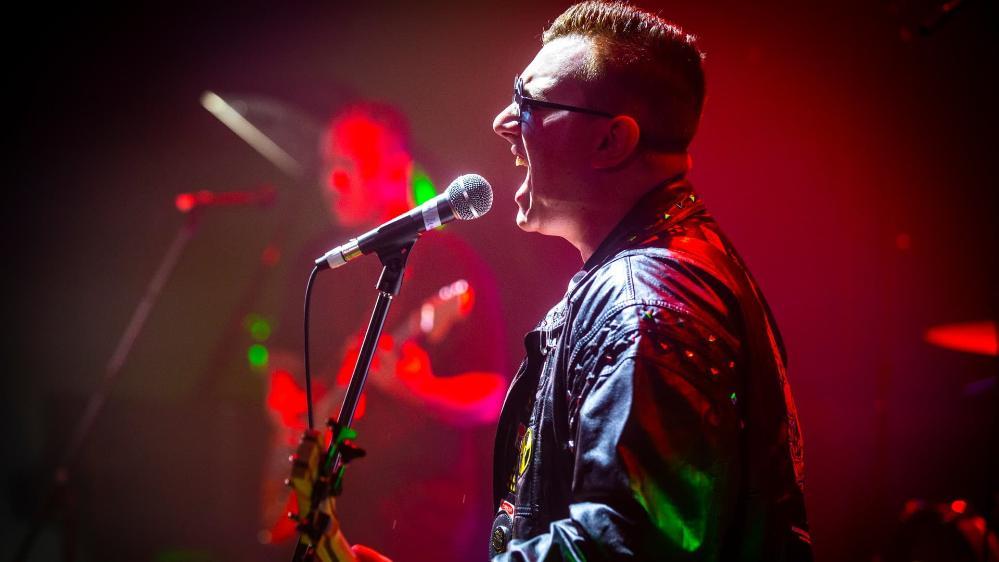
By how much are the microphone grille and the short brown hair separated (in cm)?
37

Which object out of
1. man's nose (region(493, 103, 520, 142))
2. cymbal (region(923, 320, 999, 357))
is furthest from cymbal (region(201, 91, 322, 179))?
cymbal (region(923, 320, 999, 357))

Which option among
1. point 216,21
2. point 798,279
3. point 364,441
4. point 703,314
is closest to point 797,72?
point 798,279

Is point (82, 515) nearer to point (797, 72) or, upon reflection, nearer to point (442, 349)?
point (442, 349)

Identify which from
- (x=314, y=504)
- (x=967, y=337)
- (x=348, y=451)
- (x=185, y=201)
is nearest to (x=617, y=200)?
(x=348, y=451)

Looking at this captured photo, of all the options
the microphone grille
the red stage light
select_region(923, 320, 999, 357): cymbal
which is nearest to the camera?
the microphone grille

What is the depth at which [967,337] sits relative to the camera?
3.24m

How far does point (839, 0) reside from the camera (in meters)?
3.23

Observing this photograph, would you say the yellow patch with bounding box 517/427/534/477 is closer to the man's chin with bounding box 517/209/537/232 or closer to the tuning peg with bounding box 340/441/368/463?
the tuning peg with bounding box 340/441/368/463

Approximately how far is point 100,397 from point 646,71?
3923 millimetres

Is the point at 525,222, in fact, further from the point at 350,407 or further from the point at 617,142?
the point at 350,407

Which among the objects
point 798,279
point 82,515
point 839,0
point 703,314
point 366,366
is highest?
point 839,0

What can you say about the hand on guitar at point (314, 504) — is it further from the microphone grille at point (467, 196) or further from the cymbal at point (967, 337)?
the cymbal at point (967, 337)

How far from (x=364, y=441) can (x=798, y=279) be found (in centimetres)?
254

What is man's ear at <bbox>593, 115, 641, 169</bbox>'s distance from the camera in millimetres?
1440
